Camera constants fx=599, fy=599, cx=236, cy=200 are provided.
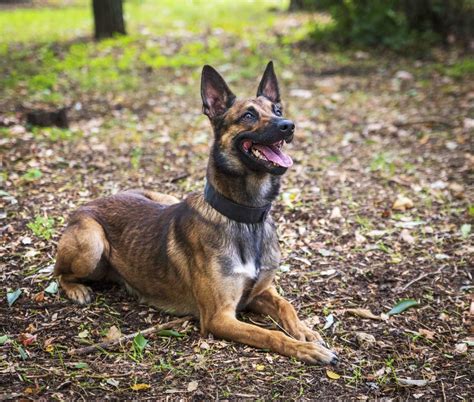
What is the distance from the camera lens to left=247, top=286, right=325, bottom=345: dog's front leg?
4.34 meters

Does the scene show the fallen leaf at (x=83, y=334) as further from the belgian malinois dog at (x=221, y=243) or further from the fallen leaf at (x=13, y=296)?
the fallen leaf at (x=13, y=296)

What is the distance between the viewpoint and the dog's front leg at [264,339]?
399 cm

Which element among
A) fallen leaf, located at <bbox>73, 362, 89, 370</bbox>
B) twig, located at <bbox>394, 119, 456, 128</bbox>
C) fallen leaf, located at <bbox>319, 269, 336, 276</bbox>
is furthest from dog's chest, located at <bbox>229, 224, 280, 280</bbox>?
twig, located at <bbox>394, 119, 456, 128</bbox>

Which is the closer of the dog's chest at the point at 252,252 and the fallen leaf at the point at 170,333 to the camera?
the dog's chest at the point at 252,252

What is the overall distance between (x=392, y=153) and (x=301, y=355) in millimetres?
4632

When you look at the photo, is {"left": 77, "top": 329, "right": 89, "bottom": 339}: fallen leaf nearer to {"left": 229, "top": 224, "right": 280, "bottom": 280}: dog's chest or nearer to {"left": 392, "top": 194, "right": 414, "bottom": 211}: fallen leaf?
{"left": 229, "top": 224, "right": 280, "bottom": 280}: dog's chest

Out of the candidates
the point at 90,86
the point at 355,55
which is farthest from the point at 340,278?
the point at 355,55

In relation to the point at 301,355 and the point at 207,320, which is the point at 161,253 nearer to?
the point at 207,320

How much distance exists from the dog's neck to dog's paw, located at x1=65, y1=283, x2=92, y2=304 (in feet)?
4.73

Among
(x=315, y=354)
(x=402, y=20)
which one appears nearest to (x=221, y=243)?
(x=315, y=354)

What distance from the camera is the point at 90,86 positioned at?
10.4 metres

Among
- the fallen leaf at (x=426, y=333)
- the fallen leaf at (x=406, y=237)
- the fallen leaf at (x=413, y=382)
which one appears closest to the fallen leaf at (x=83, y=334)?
the fallen leaf at (x=413, y=382)

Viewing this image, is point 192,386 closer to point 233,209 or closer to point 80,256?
point 233,209

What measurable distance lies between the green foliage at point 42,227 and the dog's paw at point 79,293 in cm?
92
